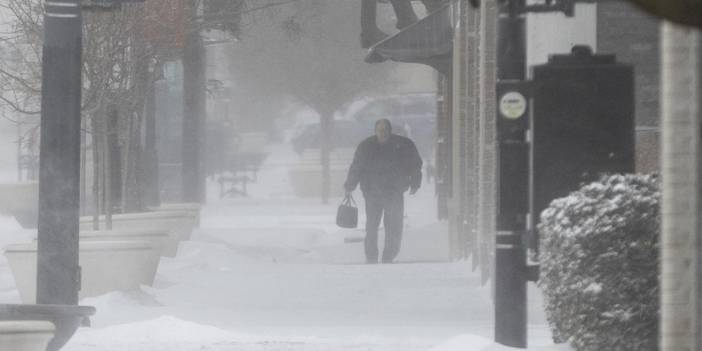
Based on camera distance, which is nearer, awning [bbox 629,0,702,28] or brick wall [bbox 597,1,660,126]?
awning [bbox 629,0,702,28]

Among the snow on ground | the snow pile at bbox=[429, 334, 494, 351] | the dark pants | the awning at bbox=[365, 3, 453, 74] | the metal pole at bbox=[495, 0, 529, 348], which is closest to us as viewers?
the metal pole at bbox=[495, 0, 529, 348]

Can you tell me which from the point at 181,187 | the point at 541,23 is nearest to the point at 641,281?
the point at 541,23

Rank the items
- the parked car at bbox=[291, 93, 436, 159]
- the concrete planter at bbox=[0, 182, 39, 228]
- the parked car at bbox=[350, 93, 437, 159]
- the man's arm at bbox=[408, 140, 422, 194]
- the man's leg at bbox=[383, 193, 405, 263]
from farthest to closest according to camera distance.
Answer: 1. the parked car at bbox=[291, 93, 436, 159]
2. the parked car at bbox=[350, 93, 437, 159]
3. the concrete planter at bbox=[0, 182, 39, 228]
4. the man's leg at bbox=[383, 193, 405, 263]
5. the man's arm at bbox=[408, 140, 422, 194]

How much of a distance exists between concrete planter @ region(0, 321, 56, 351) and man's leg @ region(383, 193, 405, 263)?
38.7ft

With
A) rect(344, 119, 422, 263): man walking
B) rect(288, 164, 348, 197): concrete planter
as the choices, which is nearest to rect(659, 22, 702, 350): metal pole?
rect(344, 119, 422, 263): man walking

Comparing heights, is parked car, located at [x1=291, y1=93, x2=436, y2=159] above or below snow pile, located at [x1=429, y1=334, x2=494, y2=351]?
above

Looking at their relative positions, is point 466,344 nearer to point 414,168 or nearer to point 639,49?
point 639,49

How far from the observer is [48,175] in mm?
8453

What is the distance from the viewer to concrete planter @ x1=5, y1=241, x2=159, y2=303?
1118cm

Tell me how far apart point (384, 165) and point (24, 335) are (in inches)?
463

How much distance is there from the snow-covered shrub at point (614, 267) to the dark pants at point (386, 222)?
11040mm

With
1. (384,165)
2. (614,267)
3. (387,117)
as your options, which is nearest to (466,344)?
(614,267)

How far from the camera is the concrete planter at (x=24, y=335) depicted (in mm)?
5789

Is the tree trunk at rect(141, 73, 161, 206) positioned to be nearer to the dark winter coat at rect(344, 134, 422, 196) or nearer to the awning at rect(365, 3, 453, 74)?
the awning at rect(365, 3, 453, 74)
